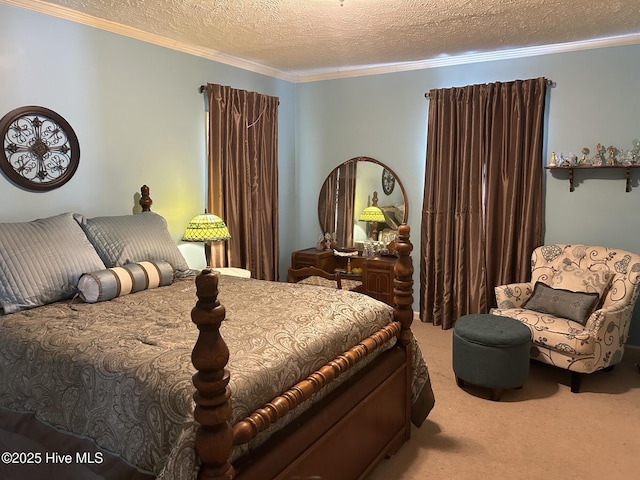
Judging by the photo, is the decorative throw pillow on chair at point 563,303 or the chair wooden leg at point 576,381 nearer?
the chair wooden leg at point 576,381

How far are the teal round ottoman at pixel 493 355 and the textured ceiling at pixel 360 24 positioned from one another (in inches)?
80.9

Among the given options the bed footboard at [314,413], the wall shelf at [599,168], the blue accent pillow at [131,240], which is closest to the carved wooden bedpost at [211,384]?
the bed footboard at [314,413]

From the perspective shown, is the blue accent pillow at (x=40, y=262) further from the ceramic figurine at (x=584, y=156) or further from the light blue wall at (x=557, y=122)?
the ceramic figurine at (x=584, y=156)

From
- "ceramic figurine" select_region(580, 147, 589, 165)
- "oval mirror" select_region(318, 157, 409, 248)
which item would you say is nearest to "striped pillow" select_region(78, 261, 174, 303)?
"oval mirror" select_region(318, 157, 409, 248)

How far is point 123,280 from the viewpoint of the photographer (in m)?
2.69

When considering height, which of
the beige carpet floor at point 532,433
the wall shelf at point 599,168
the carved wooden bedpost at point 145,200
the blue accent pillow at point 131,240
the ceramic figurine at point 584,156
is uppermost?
the ceramic figurine at point 584,156

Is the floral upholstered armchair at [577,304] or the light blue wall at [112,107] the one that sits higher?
the light blue wall at [112,107]

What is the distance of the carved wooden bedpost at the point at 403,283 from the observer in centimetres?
255

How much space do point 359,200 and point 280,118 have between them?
120 cm

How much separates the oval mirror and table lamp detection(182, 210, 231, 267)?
1525 mm

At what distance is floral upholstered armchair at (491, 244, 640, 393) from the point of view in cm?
314

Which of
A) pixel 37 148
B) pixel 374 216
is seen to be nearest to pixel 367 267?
pixel 374 216

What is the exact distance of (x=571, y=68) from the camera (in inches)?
153

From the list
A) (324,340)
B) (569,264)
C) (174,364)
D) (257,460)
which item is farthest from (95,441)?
(569,264)
